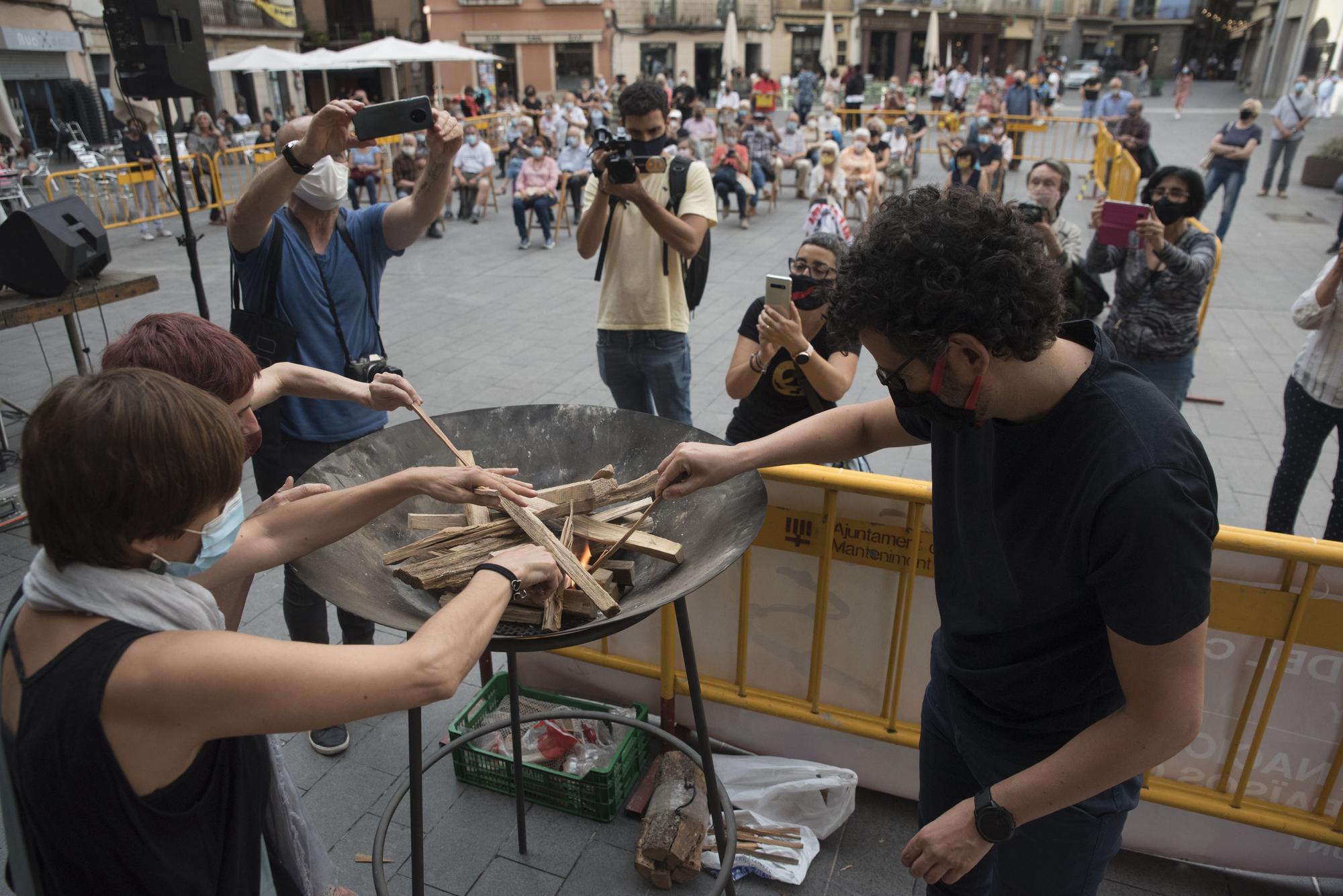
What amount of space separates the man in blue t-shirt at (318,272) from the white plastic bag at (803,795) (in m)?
1.56

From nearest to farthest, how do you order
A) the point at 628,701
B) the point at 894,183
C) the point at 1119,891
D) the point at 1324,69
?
the point at 1119,891, the point at 628,701, the point at 894,183, the point at 1324,69

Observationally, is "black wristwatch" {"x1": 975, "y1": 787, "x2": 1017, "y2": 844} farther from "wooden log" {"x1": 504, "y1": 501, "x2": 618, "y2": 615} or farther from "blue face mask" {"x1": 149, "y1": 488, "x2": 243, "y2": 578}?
"blue face mask" {"x1": 149, "y1": 488, "x2": 243, "y2": 578}

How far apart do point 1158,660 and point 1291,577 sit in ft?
4.44

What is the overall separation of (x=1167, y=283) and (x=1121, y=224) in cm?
39

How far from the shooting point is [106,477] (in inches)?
48.9

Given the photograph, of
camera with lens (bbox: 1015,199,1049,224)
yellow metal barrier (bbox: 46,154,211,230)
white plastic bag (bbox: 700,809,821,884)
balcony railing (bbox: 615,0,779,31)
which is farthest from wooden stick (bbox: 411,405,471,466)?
Answer: balcony railing (bbox: 615,0,779,31)

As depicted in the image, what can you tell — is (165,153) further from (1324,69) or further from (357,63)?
(1324,69)

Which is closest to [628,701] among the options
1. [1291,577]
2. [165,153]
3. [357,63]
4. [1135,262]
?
[1291,577]

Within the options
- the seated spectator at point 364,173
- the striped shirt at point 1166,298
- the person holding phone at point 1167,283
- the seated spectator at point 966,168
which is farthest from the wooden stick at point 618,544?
the seated spectator at point 364,173

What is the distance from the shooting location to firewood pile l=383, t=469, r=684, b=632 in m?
1.96

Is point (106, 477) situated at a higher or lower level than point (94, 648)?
higher

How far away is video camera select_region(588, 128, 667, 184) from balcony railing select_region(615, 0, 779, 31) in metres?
41.4

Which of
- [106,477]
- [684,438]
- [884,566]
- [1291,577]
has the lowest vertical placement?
[884,566]

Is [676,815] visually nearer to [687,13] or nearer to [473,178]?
[473,178]
